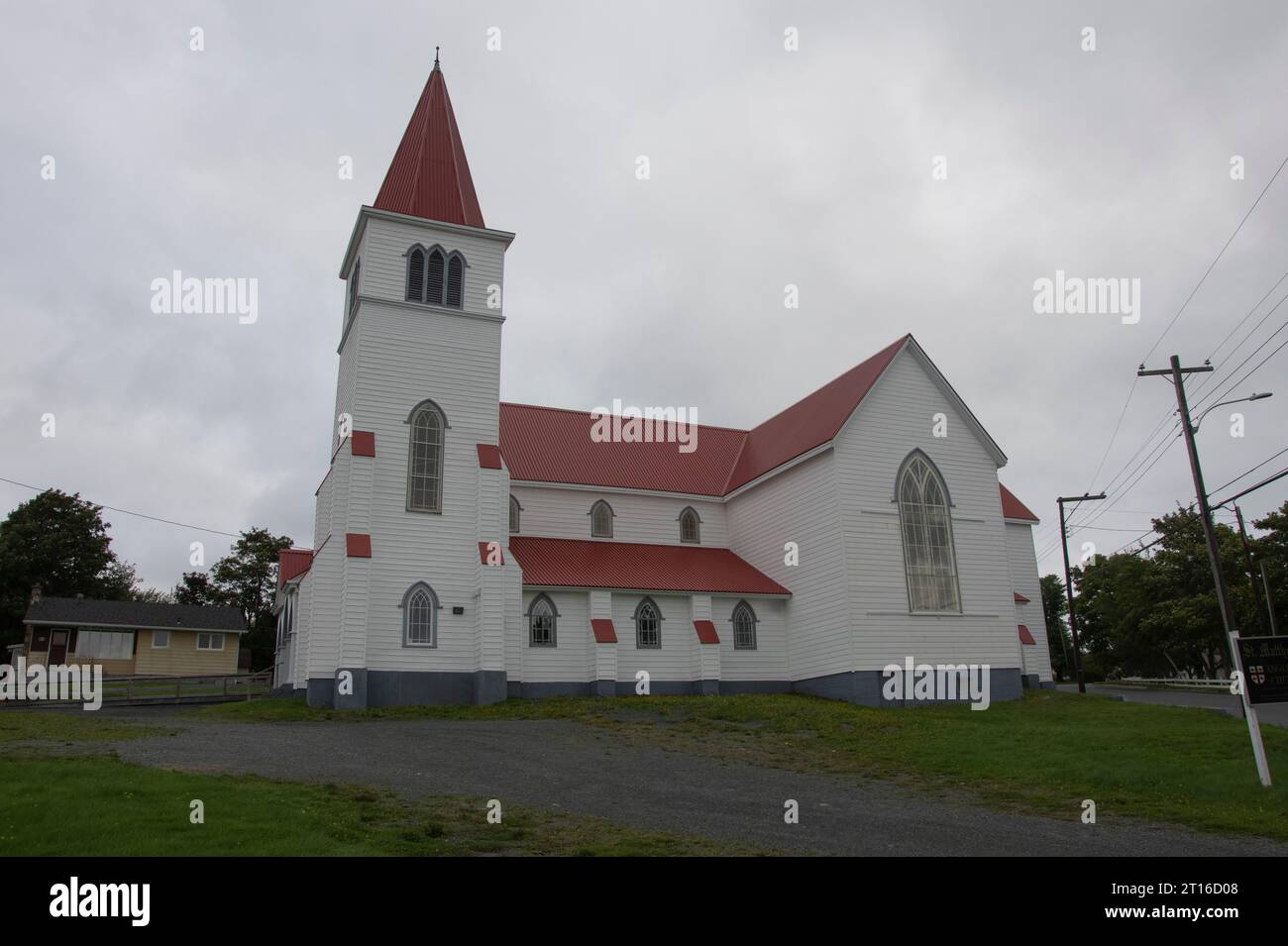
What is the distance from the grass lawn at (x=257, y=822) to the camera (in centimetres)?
860

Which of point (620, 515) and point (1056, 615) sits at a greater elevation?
point (620, 515)

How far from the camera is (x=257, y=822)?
958 cm

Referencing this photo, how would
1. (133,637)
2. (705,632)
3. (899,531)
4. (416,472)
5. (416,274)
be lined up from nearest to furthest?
(416,472)
(899,531)
(416,274)
(705,632)
(133,637)

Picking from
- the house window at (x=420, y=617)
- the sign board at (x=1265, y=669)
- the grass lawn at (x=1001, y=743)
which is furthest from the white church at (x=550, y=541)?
the sign board at (x=1265, y=669)

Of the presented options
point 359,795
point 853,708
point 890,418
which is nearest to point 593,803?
point 359,795

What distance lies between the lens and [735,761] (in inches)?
714

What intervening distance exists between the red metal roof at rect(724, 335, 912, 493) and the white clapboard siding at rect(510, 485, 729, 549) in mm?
1824

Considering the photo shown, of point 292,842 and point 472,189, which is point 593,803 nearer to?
point 292,842

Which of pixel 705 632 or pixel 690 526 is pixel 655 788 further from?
pixel 690 526

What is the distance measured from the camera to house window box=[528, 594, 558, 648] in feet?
99.0

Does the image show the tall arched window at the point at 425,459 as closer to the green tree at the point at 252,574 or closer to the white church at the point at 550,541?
the white church at the point at 550,541

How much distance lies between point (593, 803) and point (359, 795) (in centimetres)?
321

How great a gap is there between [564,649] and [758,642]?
7.23 m

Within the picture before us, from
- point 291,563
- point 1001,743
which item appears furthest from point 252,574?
point 1001,743
